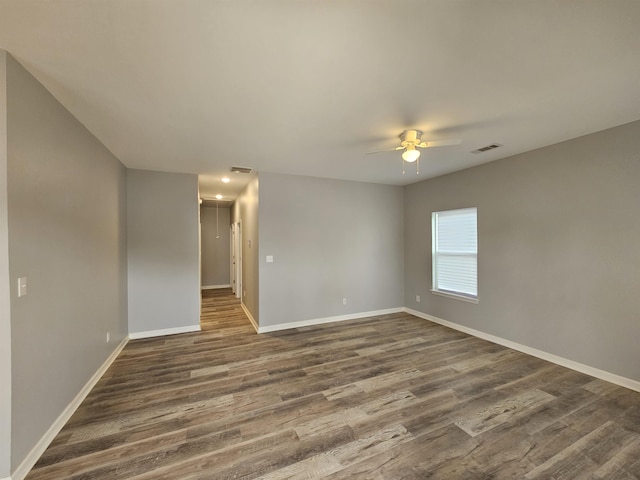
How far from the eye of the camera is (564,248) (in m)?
2.99

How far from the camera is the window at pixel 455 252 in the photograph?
13.3 feet

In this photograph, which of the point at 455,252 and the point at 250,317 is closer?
the point at 455,252

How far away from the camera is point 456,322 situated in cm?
425

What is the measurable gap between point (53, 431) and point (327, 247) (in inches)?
147

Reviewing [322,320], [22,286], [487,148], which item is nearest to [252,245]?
[322,320]

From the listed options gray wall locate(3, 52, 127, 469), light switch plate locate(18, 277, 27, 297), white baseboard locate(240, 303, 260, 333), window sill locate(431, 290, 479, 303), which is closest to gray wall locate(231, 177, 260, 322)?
white baseboard locate(240, 303, 260, 333)

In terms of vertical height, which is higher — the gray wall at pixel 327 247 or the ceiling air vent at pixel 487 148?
the ceiling air vent at pixel 487 148

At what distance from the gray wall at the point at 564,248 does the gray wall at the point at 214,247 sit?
692 cm

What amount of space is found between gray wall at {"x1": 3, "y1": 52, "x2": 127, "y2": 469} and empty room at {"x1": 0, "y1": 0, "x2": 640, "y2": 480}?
0.8 inches

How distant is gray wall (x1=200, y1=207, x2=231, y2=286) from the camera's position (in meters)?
8.13

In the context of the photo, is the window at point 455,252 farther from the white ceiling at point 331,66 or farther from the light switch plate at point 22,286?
the light switch plate at point 22,286

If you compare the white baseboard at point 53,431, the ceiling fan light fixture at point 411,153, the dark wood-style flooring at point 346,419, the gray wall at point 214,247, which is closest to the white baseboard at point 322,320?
the dark wood-style flooring at point 346,419

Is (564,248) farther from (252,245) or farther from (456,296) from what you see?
(252,245)

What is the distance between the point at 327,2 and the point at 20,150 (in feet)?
6.87
